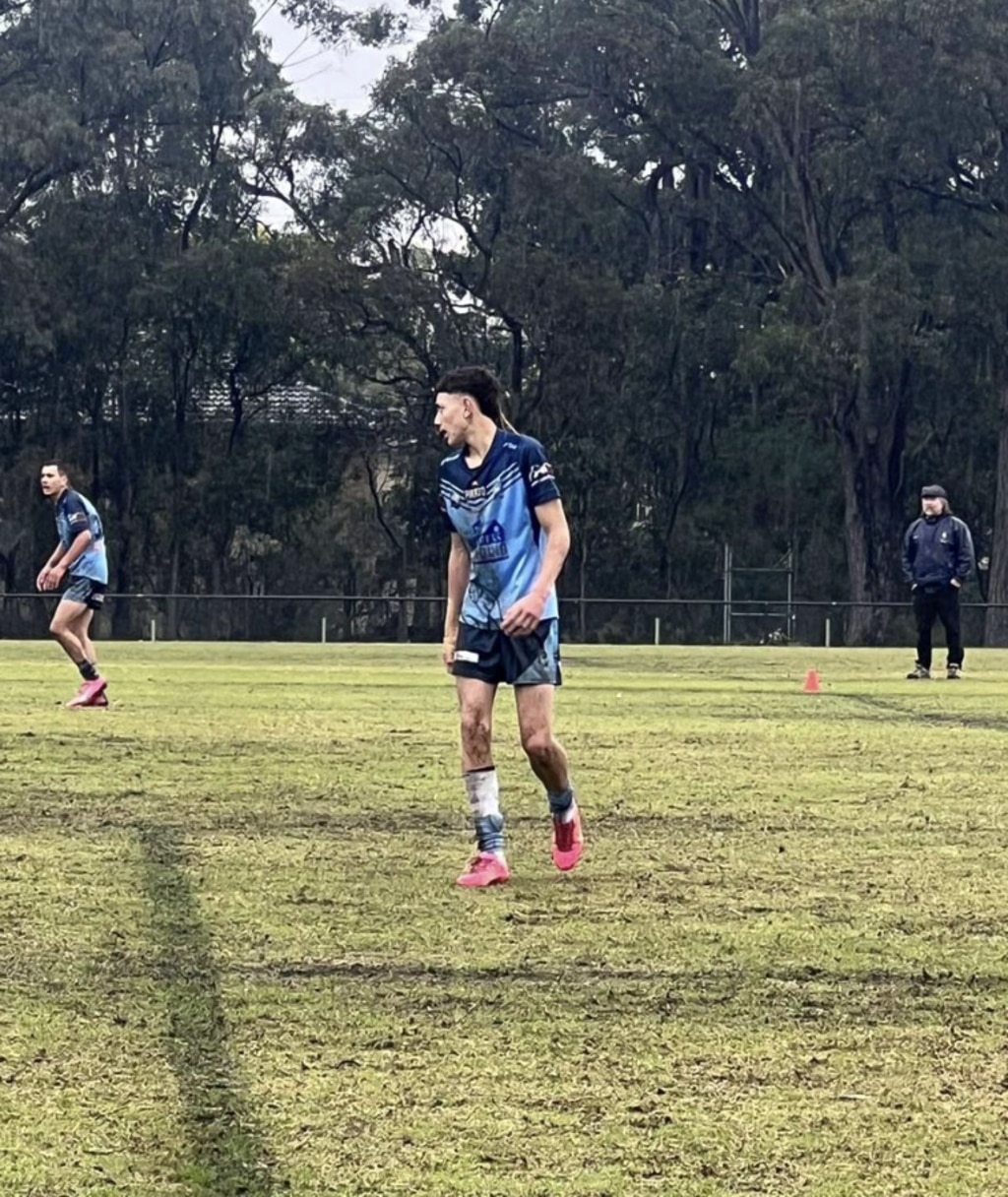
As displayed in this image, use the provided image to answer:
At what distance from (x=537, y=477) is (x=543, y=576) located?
1.12 feet

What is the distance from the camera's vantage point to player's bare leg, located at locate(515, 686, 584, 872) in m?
7.15

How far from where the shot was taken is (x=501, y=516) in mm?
7164

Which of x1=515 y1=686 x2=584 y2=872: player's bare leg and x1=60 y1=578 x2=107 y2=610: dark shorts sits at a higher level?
x1=60 y1=578 x2=107 y2=610: dark shorts

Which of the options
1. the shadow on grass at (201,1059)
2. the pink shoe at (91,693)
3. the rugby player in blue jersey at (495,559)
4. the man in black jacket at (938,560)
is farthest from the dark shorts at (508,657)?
the man in black jacket at (938,560)

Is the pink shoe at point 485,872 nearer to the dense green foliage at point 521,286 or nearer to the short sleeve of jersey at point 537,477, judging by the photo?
the short sleeve of jersey at point 537,477

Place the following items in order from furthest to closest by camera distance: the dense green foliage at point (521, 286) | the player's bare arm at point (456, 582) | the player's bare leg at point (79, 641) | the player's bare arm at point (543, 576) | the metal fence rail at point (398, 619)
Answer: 1. the dense green foliage at point (521, 286)
2. the metal fence rail at point (398, 619)
3. the player's bare leg at point (79, 641)
4. the player's bare arm at point (456, 582)
5. the player's bare arm at point (543, 576)

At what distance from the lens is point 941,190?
1864 inches

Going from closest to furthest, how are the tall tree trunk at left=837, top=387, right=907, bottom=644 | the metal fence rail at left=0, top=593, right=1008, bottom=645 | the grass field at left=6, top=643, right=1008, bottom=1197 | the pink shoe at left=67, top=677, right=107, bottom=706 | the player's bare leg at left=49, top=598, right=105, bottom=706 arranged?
the grass field at left=6, top=643, right=1008, bottom=1197, the pink shoe at left=67, top=677, right=107, bottom=706, the player's bare leg at left=49, top=598, right=105, bottom=706, the metal fence rail at left=0, top=593, right=1008, bottom=645, the tall tree trunk at left=837, top=387, right=907, bottom=644

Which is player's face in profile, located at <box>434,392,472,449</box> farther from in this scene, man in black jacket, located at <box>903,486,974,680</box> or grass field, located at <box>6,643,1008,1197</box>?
man in black jacket, located at <box>903,486,974,680</box>

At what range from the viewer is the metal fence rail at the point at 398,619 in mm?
45469

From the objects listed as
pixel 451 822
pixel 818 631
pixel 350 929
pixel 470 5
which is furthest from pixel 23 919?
pixel 470 5

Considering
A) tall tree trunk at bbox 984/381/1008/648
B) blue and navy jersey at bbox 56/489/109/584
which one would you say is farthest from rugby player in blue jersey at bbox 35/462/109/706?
tall tree trunk at bbox 984/381/1008/648

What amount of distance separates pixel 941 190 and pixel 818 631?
10535 millimetres

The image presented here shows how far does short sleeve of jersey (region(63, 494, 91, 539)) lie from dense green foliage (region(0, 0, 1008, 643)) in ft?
105
